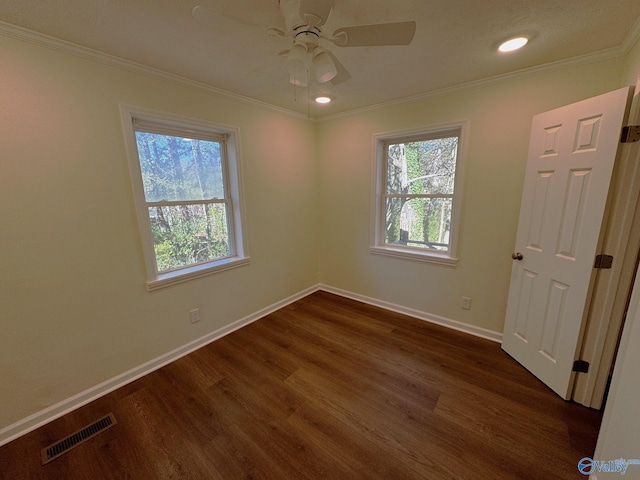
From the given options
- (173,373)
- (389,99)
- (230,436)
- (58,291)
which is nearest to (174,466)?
(230,436)

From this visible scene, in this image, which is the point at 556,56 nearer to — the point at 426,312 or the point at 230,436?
the point at 426,312

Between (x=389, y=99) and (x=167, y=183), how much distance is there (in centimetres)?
231

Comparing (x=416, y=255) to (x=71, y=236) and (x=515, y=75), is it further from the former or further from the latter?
(x=71, y=236)

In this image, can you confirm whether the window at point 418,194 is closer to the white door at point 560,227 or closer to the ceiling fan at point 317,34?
the white door at point 560,227

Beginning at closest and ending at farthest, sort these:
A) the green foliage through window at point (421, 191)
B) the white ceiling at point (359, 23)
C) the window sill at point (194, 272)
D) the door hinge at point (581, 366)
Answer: the white ceiling at point (359, 23), the door hinge at point (581, 366), the window sill at point (194, 272), the green foliage through window at point (421, 191)

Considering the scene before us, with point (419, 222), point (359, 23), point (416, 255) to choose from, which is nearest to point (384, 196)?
point (419, 222)

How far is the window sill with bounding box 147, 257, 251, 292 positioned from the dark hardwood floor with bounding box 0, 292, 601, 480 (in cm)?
71

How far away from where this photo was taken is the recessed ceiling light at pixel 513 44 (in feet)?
5.25

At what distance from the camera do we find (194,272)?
2340 millimetres

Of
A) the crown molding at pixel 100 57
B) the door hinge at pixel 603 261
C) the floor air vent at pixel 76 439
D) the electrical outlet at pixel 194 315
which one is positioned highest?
the crown molding at pixel 100 57

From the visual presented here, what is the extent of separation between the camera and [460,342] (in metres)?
2.45

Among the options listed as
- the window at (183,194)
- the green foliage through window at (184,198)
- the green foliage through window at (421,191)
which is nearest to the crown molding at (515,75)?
Result: the green foliage through window at (421,191)

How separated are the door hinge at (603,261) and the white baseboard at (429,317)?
1.14m

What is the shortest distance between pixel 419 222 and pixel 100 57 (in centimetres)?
303
